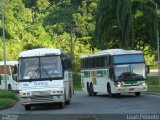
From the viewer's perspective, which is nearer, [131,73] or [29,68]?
[29,68]

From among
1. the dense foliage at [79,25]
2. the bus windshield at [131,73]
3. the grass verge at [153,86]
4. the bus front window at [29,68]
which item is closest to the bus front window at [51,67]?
the bus front window at [29,68]

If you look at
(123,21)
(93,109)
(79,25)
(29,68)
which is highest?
(79,25)

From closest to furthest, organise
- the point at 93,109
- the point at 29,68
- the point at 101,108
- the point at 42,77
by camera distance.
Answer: the point at 93,109, the point at 101,108, the point at 42,77, the point at 29,68

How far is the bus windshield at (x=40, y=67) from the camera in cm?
2789

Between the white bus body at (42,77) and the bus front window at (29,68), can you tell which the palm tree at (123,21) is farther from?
the bus front window at (29,68)

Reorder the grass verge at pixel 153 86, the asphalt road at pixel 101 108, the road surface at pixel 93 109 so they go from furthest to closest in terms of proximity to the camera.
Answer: the grass verge at pixel 153 86, the asphalt road at pixel 101 108, the road surface at pixel 93 109

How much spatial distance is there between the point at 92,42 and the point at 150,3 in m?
17.6

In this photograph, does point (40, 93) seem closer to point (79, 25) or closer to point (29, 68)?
point (29, 68)

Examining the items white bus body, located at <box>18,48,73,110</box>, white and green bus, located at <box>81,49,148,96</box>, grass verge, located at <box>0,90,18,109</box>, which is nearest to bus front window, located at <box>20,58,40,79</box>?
white bus body, located at <box>18,48,73,110</box>

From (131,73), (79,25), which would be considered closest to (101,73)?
(131,73)

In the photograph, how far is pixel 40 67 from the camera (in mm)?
28156

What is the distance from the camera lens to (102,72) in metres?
38.6

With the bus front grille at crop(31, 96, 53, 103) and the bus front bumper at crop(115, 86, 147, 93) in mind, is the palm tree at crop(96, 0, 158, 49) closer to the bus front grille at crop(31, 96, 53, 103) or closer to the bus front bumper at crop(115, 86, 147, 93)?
the bus front bumper at crop(115, 86, 147, 93)

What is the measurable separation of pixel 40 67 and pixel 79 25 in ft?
294
